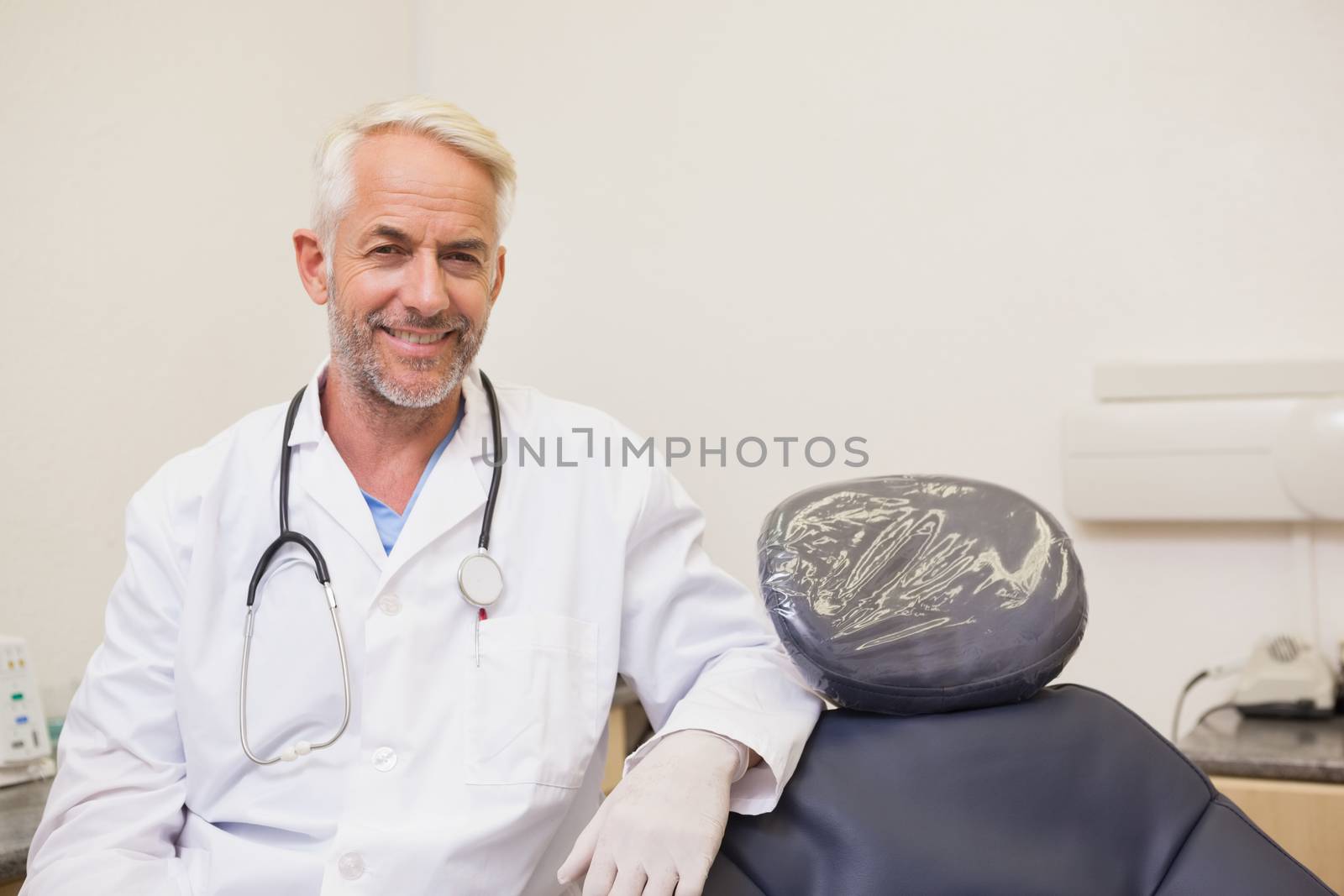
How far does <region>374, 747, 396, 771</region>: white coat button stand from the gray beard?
409 millimetres

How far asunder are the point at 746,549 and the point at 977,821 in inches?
56.4

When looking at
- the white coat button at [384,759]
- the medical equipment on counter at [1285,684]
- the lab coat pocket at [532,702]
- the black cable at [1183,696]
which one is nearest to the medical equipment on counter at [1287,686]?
the medical equipment on counter at [1285,684]

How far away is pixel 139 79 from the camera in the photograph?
186cm

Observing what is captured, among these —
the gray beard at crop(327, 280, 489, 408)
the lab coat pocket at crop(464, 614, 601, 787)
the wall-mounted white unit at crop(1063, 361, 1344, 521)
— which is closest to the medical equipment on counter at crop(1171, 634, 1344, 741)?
the wall-mounted white unit at crop(1063, 361, 1344, 521)

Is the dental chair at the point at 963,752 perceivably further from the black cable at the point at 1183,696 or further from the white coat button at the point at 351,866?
the black cable at the point at 1183,696

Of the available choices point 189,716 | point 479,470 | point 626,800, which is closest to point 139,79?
point 479,470

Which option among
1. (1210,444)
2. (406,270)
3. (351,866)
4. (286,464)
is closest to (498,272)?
(406,270)

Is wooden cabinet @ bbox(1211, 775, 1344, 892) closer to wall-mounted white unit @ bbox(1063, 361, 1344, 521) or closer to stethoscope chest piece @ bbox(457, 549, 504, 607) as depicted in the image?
wall-mounted white unit @ bbox(1063, 361, 1344, 521)

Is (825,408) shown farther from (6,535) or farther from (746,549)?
(6,535)

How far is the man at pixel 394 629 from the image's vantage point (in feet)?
3.84

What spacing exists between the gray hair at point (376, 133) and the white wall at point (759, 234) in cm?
62

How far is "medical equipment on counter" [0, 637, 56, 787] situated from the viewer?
1.53m

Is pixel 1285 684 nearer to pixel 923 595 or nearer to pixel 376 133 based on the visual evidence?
pixel 923 595

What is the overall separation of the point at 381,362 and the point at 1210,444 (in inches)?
53.4
